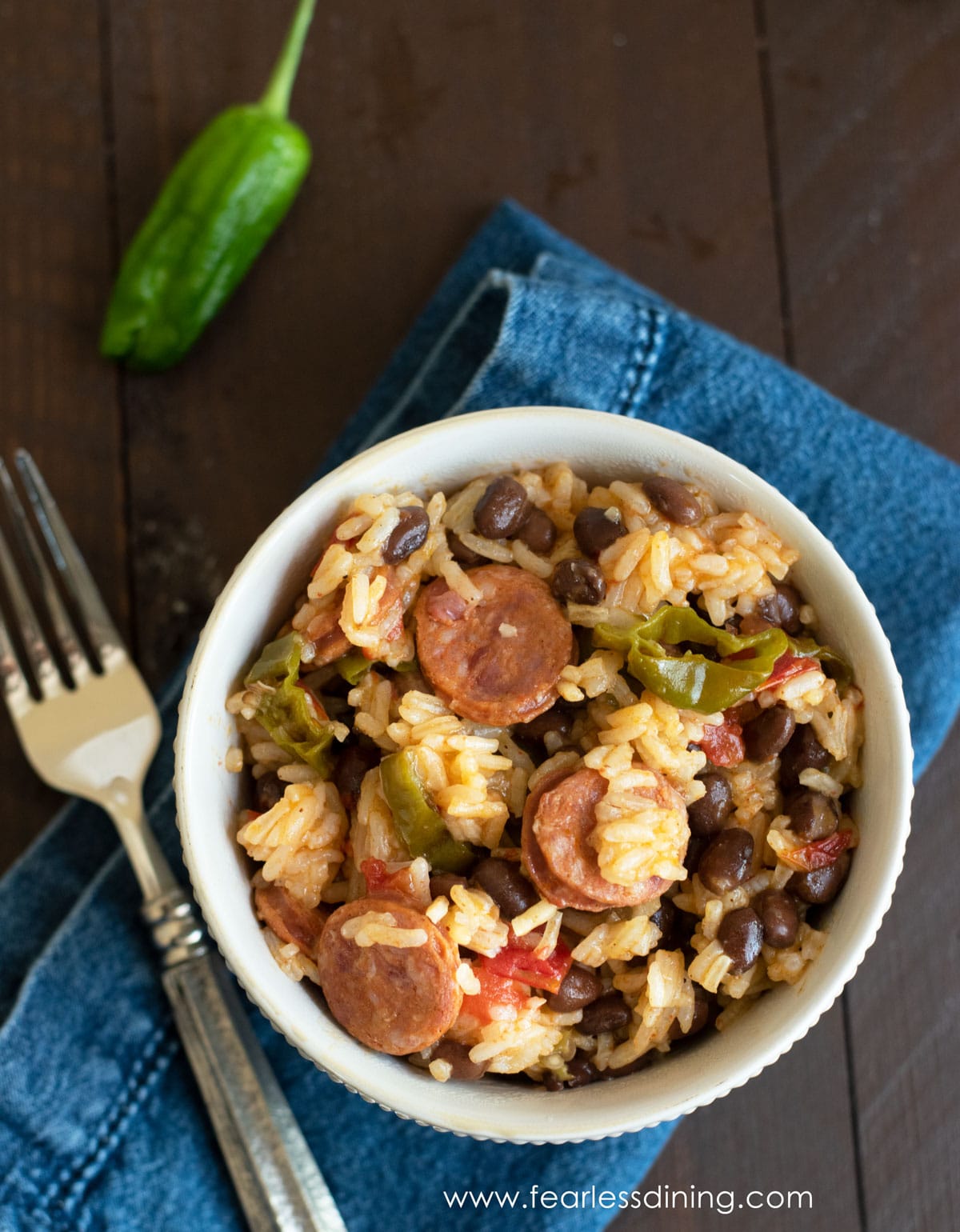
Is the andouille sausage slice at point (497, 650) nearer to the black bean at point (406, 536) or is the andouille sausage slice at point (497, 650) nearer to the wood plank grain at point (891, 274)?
the black bean at point (406, 536)

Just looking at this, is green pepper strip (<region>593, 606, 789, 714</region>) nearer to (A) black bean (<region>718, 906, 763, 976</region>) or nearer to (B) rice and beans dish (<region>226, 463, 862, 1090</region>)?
(B) rice and beans dish (<region>226, 463, 862, 1090</region>)

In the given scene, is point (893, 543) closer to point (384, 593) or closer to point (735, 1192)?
point (384, 593)

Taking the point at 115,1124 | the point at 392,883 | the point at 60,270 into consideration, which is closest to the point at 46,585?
the point at 60,270

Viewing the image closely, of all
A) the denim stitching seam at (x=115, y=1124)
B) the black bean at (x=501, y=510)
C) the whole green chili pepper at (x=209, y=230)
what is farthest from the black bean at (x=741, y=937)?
the whole green chili pepper at (x=209, y=230)

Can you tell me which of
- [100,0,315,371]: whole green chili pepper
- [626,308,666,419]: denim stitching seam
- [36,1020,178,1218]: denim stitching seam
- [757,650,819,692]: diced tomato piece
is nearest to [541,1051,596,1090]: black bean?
[757,650,819,692]: diced tomato piece

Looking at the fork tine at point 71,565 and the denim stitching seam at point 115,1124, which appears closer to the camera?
the denim stitching seam at point 115,1124

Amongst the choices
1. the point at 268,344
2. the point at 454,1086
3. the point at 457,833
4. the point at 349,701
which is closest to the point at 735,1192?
the point at 454,1086

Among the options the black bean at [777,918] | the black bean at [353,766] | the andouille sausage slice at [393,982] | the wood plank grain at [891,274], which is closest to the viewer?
the andouille sausage slice at [393,982]
